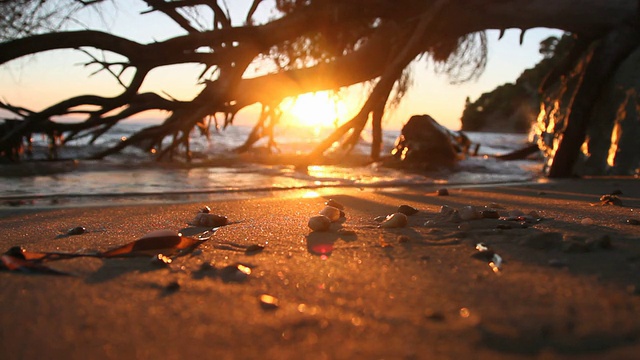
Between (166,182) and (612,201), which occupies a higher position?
(612,201)

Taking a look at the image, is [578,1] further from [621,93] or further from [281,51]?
[281,51]

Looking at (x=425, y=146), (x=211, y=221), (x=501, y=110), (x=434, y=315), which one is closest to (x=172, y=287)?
(x=434, y=315)

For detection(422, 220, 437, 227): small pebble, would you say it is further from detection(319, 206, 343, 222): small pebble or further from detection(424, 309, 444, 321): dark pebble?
detection(424, 309, 444, 321): dark pebble

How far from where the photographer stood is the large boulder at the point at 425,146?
22.3 feet

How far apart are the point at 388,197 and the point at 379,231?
154 centimetres

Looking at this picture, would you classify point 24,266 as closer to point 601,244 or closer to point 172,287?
point 172,287

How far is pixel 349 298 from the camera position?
1.15 meters

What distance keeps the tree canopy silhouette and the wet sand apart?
12.3 ft

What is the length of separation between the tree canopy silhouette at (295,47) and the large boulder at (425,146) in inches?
21.9

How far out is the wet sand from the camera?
2.94ft

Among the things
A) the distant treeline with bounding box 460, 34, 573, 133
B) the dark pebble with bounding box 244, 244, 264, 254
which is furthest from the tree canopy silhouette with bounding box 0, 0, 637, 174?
the distant treeline with bounding box 460, 34, 573, 133

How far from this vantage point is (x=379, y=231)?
1990 millimetres

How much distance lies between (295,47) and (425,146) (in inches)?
98.6

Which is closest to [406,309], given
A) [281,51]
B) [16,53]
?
[16,53]
